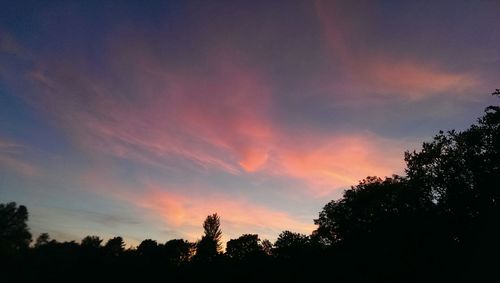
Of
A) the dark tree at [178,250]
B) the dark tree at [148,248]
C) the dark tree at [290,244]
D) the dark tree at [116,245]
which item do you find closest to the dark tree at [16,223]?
the dark tree at [116,245]

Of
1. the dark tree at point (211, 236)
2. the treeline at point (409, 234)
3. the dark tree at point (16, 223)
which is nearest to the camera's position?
A: the treeline at point (409, 234)

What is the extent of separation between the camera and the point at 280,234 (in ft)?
359

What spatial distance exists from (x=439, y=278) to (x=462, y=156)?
17445 millimetres

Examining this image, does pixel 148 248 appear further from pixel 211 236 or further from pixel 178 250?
pixel 211 236

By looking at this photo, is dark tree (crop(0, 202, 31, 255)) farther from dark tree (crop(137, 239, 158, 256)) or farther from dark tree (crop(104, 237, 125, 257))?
dark tree (crop(137, 239, 158, 256))

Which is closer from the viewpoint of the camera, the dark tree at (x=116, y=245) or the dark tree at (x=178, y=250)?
the dark tree at (x=178, y=250)

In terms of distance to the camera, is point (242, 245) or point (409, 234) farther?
point (242, 245)

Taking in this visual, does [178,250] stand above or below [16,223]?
below

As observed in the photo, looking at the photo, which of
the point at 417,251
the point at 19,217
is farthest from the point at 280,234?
the point at 19,217

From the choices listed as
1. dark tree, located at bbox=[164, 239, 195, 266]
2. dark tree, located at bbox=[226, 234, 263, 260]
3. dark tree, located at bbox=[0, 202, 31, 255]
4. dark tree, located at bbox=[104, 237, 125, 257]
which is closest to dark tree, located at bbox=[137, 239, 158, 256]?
dark tree, located at bbox=[164, 239, 195, 266]

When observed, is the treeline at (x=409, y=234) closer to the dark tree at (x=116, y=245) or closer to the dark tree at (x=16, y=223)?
the dark tree at (x=16, y=223)

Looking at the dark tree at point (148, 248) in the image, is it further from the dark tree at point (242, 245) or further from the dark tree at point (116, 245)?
the dark tree at point (242, 245)

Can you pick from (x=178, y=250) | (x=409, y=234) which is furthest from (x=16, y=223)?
(x=409, y=234)

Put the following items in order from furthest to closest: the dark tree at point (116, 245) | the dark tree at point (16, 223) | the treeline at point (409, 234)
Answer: the dark tree at point (116, 245) → the dark tree at point (16, 223) → the treeline at point (409, 234)
